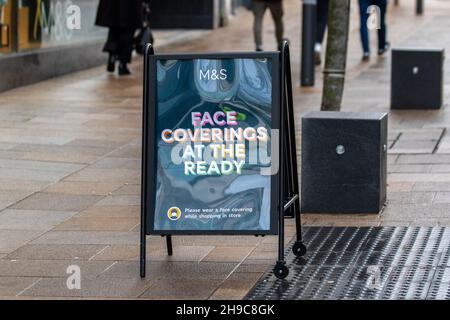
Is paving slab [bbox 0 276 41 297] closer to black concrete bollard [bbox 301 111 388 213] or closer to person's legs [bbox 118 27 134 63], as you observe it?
black concrete bollard [bbox 301 111 388 213]

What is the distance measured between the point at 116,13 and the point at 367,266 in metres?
10.1

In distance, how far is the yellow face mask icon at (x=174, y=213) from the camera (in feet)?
22.5

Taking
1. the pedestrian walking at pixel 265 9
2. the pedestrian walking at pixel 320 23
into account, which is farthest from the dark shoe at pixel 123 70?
the pedestrian walking at pixel 320 23

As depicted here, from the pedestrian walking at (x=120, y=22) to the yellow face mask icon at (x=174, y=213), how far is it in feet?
32.2

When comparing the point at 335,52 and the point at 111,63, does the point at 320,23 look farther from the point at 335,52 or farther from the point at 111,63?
the point at 335,52

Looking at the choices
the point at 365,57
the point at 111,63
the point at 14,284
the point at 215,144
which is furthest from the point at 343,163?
the point at 365,57

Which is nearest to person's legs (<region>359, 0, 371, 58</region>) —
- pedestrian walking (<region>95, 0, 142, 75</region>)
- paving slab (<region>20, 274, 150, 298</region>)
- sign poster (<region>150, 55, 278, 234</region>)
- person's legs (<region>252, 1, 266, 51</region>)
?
person's legs (<region>252, 1, 266, 51</region>)

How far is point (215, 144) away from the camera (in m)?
6.80

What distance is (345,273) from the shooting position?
6859 mm

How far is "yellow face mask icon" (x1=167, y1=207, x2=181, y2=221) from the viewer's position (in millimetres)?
6848

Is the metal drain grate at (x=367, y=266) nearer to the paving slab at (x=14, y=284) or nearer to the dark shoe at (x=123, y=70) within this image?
the paving slab at (x=14, y=284)
